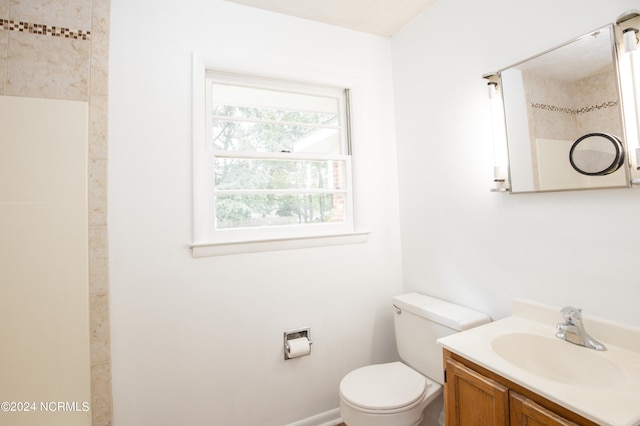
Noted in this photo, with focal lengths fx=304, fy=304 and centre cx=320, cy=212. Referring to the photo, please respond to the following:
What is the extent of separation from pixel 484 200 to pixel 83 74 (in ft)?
7.00

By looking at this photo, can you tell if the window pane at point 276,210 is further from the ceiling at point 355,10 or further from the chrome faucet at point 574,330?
the chrome faucet at point 574,330

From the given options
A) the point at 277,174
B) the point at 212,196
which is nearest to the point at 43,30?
the point at 212,196

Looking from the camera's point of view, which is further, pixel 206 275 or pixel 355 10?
pixel 355 10

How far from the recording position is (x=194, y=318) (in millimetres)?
1654

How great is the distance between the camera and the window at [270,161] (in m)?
1.77

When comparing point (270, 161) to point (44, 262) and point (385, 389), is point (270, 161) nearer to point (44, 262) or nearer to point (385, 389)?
point (44, 262)

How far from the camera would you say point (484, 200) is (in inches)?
64.7

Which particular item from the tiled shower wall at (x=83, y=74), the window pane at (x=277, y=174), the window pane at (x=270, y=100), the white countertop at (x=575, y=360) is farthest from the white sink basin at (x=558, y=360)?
the tiled shower wall at (x=83, y=74)

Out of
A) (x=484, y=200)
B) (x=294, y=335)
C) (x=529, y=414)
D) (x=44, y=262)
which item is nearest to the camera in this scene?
(x=529, y=414)

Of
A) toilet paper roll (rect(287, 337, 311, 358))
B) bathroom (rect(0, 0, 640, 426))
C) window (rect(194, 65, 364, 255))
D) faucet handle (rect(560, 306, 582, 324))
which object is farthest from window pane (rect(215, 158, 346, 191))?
faucet handle (rect(560, 306, 582, 324))

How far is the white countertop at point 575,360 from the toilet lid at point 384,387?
0.44 meters

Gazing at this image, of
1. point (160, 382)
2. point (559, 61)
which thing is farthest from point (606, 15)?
point (160, 382)

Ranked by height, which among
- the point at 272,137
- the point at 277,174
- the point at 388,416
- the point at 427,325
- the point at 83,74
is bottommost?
the point at 388,416

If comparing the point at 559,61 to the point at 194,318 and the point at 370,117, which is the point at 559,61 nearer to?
the point at 370,117
